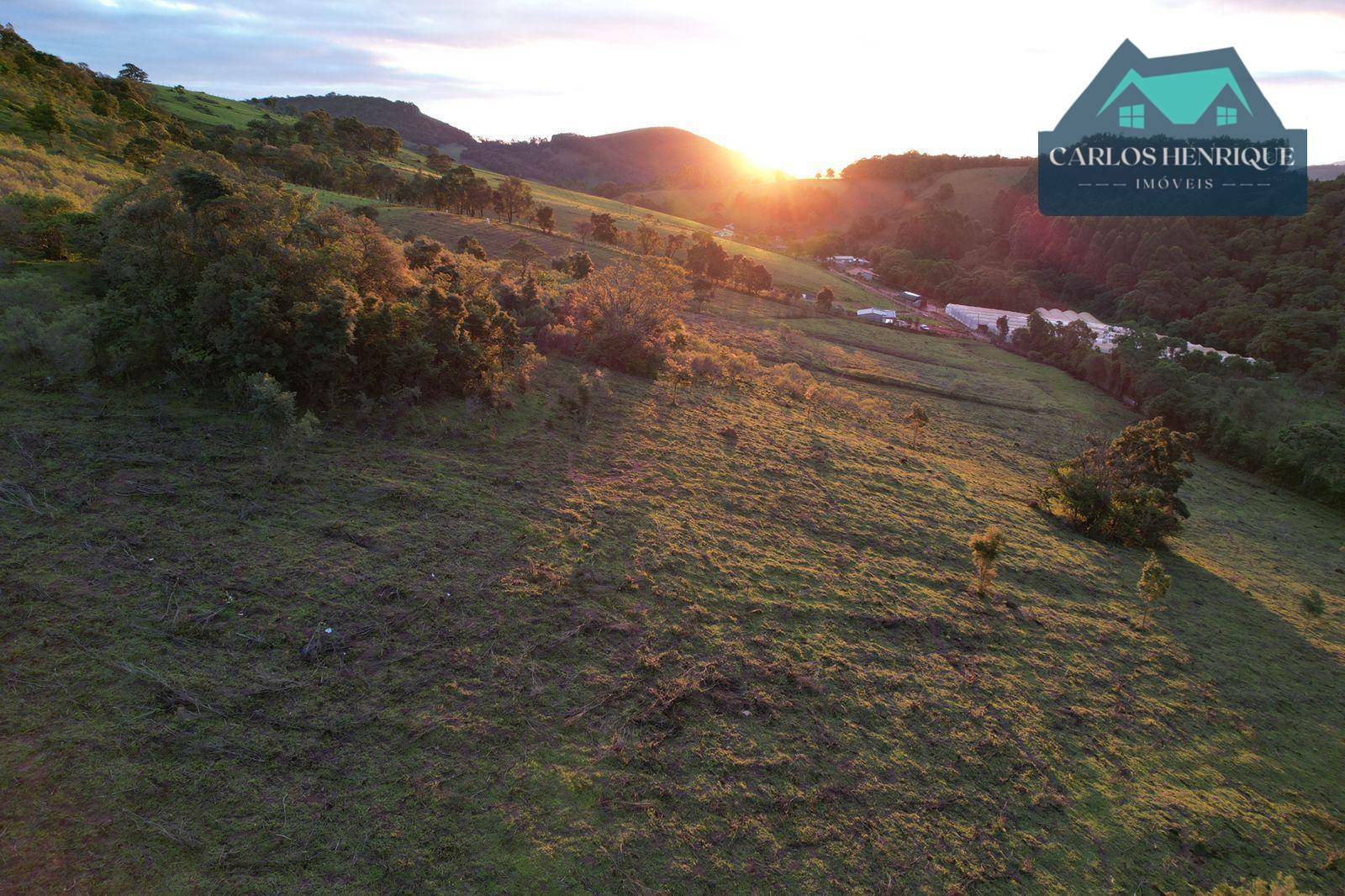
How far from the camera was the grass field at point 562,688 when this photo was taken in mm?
6449

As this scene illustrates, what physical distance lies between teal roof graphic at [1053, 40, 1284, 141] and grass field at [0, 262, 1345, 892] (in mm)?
121821

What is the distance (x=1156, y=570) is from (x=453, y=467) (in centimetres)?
1830

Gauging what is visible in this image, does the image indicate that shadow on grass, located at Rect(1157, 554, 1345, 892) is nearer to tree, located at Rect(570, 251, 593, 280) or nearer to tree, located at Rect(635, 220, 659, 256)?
tree, located at Rect(570, 251, 593, 280)

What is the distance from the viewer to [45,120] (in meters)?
25.4

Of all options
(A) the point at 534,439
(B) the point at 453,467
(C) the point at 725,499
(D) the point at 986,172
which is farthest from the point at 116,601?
(D) the point at 986,172

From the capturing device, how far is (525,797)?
7.11 metres

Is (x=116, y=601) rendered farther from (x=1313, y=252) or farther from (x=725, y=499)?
(x=1313, y=252)

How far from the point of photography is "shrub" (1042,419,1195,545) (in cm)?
2009

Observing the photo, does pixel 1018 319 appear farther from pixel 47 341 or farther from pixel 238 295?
pixel 47 341

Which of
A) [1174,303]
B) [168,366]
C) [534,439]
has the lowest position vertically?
[534,439]

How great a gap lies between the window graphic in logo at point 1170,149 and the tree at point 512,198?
3604 inches

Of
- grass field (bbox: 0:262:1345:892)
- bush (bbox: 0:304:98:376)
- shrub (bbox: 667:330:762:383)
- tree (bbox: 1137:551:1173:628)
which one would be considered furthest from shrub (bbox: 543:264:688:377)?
tree (bbox: 1137:551:1173:628)

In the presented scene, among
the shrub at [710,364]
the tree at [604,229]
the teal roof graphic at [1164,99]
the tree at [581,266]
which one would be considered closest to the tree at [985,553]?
the shrub at [710,364]

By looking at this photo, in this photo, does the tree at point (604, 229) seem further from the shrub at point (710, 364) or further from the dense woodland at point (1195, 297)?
the dense woodland at point (1195, 297)
